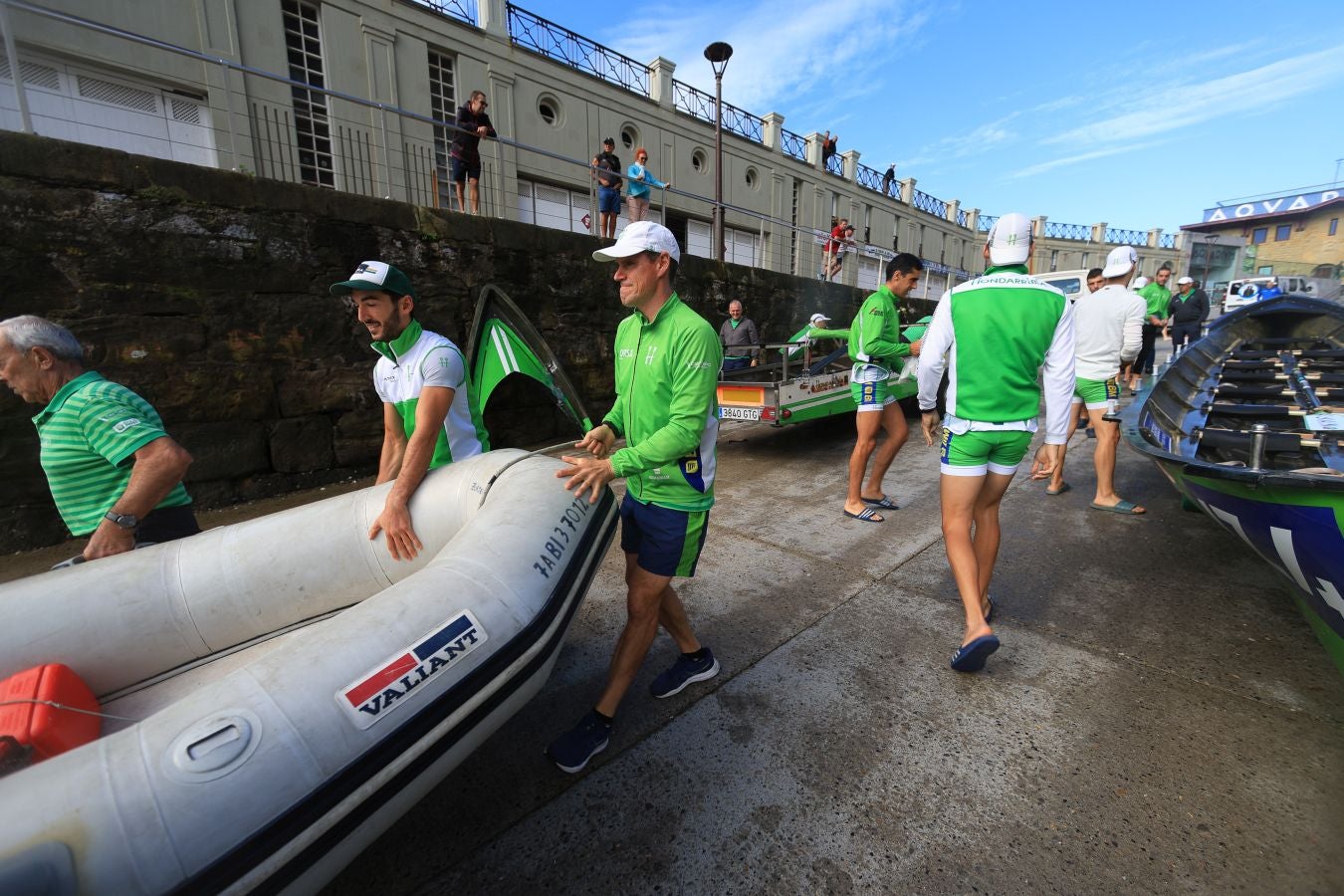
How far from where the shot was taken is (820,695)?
2.39 m

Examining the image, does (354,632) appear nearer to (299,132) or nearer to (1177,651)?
(1177,651)

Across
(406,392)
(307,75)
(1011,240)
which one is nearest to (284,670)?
(406,392)

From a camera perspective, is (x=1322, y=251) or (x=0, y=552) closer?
(x=0, y=552)

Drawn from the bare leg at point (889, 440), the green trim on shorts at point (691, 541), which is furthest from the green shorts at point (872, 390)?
the green trim on shorts at point (691, 541)

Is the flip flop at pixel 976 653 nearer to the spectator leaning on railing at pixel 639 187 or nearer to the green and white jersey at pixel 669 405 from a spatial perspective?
the green and white jersey at pixel 669 405

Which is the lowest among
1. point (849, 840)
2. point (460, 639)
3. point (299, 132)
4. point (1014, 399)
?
point (849, 840)

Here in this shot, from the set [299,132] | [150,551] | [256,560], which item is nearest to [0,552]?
[150,551]

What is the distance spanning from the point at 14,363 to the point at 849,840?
10.8 ft

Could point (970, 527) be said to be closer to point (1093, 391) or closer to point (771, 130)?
point (1093, 391)

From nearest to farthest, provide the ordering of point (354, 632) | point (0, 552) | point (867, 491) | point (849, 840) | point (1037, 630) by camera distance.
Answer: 1. point (354, 632)
2. point (849, 840)
3. point (1037, 630)
4. point (0, 552)
5. point (867, 491)

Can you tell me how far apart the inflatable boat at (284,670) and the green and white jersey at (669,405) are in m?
0.31

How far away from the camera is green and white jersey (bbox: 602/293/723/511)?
1843mm

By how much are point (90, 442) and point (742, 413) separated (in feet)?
16.6

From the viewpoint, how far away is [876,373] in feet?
14.8
